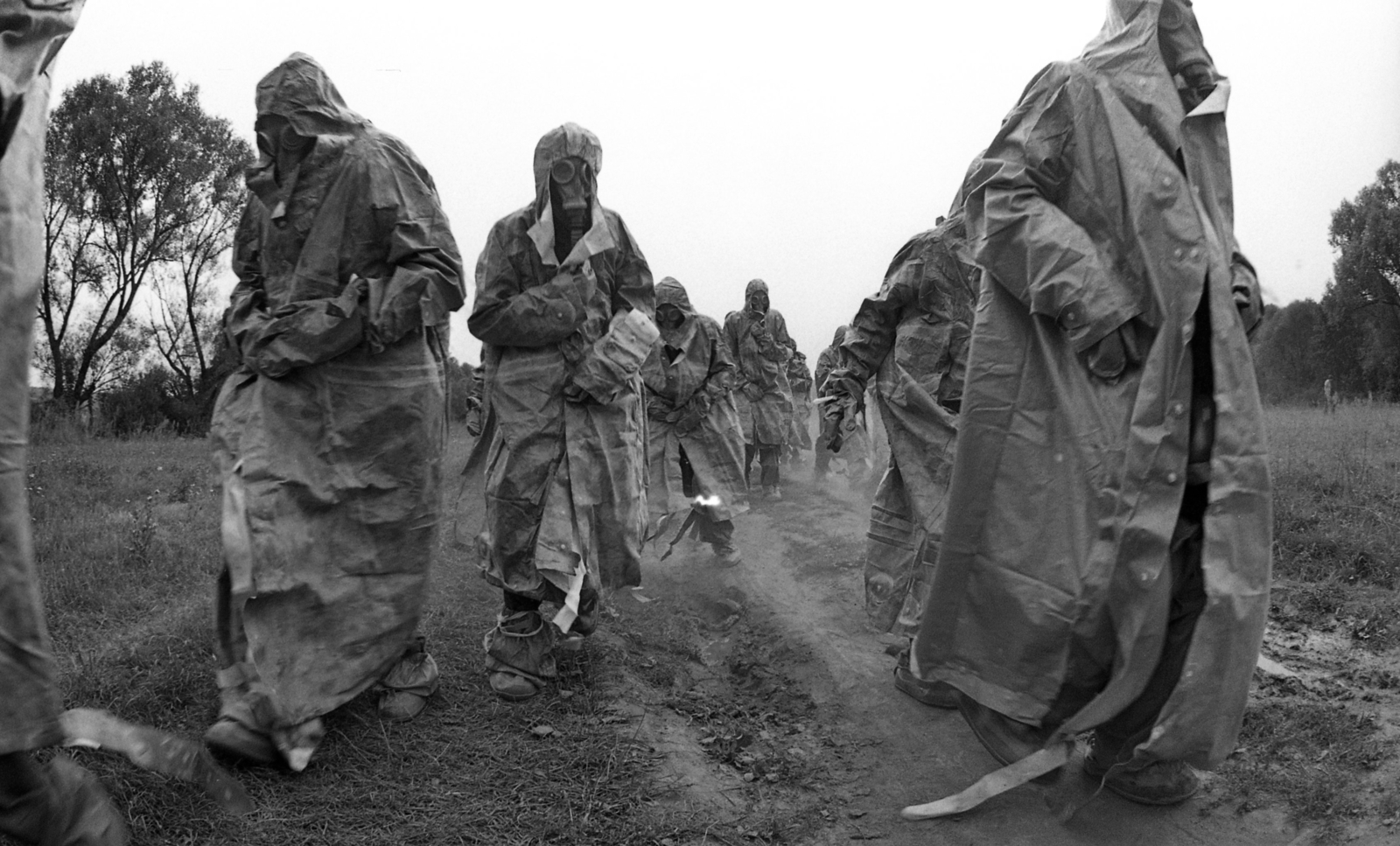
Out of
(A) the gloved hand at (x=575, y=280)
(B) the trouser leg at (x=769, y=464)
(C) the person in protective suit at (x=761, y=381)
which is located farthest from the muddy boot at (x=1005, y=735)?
(B) the trouser leg at (x=769, y=464)

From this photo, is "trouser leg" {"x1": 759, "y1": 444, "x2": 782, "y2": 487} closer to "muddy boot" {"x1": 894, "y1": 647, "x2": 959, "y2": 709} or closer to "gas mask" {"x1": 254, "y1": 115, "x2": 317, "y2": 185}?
"muddy boot" {"x1": 894, "y1": 647, "x2": 959, "y2": 709}

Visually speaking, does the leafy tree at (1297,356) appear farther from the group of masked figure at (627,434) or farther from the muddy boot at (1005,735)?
the muddy boot at (1005,735)

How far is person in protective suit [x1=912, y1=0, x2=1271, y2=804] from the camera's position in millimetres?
2775

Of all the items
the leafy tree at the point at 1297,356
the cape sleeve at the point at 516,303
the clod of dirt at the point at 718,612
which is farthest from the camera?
the leafy tree at the point at 1297,356

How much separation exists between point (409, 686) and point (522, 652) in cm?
58

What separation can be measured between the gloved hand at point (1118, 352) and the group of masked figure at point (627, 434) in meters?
0.01

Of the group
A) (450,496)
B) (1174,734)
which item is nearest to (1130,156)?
(1174,734)

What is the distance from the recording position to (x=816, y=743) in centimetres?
→ 412

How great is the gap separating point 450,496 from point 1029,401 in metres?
8.18

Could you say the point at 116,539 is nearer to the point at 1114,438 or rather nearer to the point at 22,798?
the point at 22,798

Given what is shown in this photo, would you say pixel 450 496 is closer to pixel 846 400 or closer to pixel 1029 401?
pixel 846 400

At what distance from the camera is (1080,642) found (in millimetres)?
2953

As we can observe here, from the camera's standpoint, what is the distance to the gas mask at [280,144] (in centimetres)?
360

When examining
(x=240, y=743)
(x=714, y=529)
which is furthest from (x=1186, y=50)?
(x=714, y=529)
